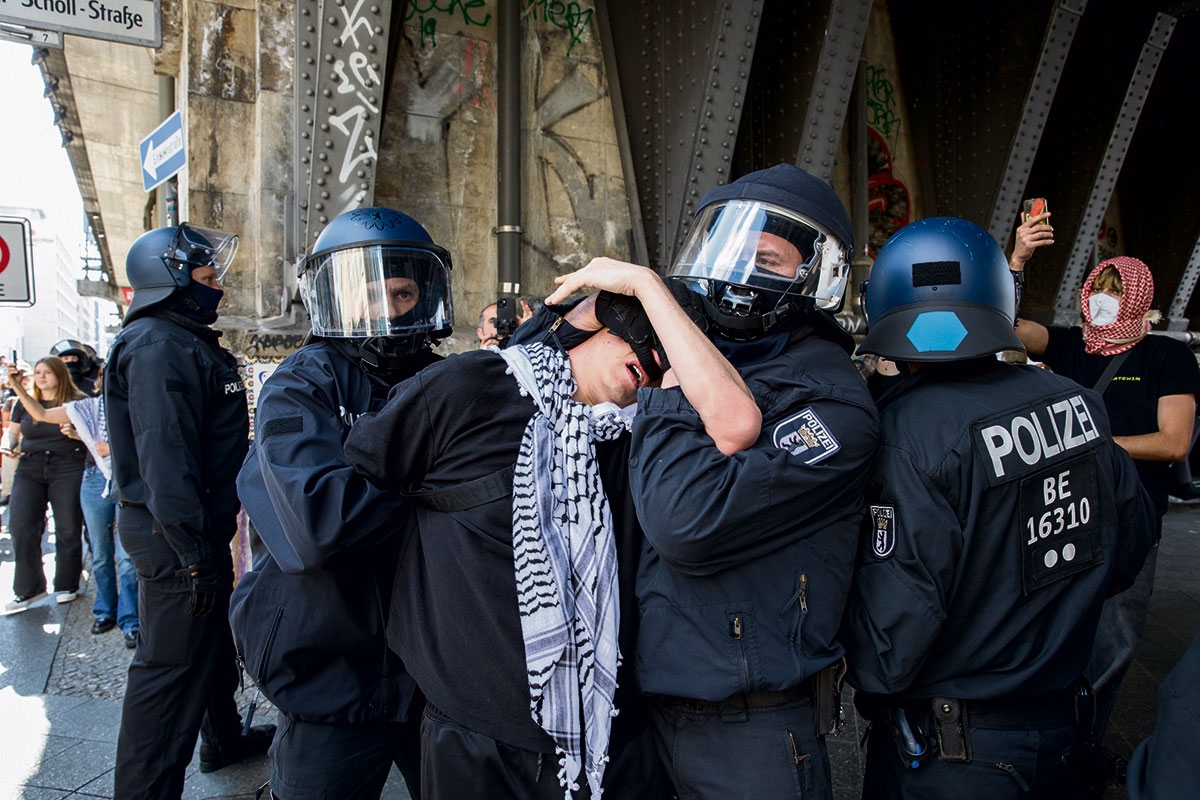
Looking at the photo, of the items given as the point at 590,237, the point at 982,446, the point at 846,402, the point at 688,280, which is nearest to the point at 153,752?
the point at 688,280

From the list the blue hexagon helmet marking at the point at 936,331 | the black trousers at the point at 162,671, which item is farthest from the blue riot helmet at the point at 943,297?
the black trousers at the point at 162,671

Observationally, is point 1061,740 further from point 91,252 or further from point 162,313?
point 91,252

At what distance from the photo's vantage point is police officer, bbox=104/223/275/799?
273 centimetres

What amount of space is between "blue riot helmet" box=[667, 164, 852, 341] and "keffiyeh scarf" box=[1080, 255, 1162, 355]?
2099 mm

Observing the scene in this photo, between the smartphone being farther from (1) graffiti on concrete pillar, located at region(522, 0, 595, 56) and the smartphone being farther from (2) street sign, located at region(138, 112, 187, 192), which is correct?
(2) street sign, located at region(138, 112, 187, 192)

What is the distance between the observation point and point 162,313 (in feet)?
10.4

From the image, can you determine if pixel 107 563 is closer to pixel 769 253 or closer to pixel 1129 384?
pixel 769 253

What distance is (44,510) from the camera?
6105mm

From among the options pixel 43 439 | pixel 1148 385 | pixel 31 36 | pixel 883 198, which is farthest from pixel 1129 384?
pixel 43 439

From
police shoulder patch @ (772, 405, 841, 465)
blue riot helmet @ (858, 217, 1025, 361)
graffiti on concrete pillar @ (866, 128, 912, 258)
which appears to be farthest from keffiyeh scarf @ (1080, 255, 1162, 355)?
graffiti on concrete pillar @ (866, 128, 912, 258)

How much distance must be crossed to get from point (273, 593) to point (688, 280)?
132cm

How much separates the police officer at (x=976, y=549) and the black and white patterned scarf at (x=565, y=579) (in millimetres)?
556

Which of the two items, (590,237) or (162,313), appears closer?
(162,313)

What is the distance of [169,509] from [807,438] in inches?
95.6
